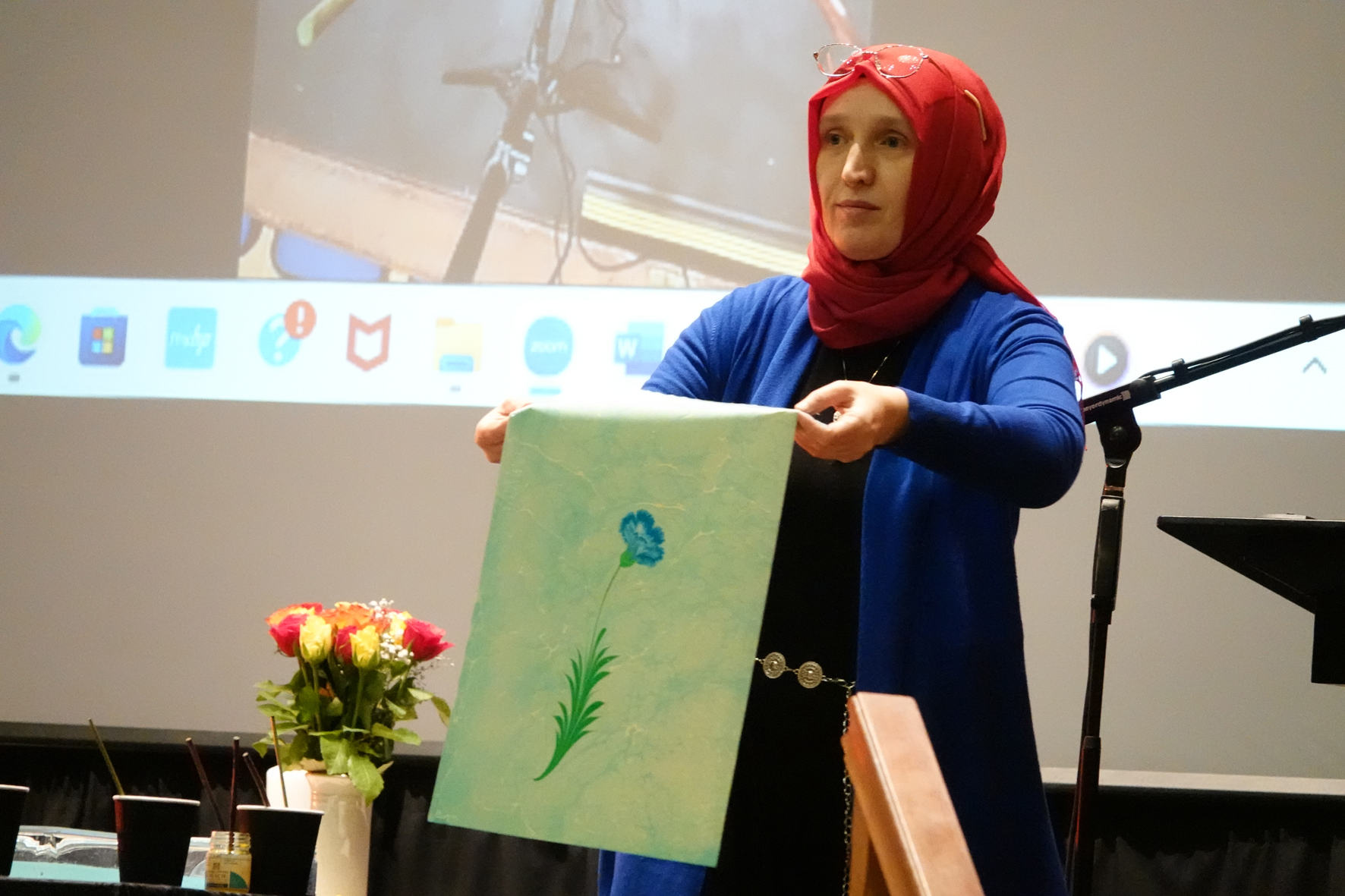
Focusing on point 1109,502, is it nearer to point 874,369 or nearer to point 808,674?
point 874,369

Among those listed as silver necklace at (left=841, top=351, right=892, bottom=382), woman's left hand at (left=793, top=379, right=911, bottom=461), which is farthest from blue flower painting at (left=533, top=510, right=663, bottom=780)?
silver necklace at (left=841, top=351, right=892, bottom=382)

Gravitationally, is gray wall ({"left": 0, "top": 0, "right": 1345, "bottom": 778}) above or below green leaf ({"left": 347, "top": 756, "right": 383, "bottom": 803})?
above

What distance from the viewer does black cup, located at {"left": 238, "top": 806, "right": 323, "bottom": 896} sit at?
1290 mm

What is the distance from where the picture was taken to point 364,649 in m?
1.71

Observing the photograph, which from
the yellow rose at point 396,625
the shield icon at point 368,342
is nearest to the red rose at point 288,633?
the yellow rose at point 396,625

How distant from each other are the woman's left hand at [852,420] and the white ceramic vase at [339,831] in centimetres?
93

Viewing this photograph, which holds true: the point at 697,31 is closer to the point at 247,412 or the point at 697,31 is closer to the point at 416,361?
the point at 416,361

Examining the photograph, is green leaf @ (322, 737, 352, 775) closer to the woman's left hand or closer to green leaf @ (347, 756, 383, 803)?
green leaf @ (347, 756, 383, 803)

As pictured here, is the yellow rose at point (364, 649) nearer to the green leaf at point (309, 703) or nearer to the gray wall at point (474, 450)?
the green leaf at point (309, 703)

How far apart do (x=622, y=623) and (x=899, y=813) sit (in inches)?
15.0

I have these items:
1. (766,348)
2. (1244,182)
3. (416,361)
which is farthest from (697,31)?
(766,348)

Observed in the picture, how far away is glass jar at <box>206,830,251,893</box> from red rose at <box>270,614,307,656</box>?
0.45m

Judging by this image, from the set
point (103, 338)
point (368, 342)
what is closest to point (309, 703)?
point (368, 342)

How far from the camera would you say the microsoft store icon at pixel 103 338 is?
11.0ft
